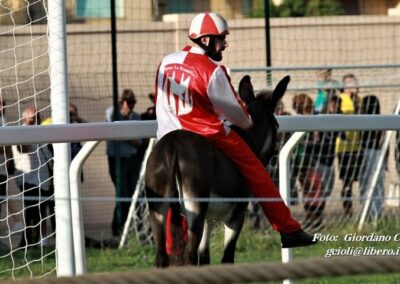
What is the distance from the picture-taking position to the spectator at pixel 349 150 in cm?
1572

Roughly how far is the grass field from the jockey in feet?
8.68

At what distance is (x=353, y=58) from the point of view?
66.3 feet

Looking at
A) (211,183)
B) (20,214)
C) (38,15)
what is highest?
(38,15)

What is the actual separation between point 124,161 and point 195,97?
306 inches

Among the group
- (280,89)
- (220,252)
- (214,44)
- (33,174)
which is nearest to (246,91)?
(280,89)

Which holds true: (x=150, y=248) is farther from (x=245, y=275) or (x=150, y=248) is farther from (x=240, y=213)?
(x=245, y=275)

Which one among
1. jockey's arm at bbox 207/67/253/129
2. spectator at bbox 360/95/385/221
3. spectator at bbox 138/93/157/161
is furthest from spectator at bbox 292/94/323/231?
jockey's arm at bbox 207/67/253/129

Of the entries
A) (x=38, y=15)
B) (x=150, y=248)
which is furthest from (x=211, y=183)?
(x=150, y=248)

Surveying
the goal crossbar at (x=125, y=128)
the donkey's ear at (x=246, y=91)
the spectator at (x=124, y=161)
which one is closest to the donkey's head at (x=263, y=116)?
the donkey's ear at (x=246, y=91)

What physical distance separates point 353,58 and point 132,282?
1681 cm

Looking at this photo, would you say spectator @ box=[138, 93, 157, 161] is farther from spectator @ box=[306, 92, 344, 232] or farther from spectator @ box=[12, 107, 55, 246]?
spectator @ box=[12, 107, 55, 246]

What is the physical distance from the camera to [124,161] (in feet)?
51.5

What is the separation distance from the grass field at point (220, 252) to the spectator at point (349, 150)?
0.90 meters

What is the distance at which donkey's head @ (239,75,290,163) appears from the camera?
866 cm
